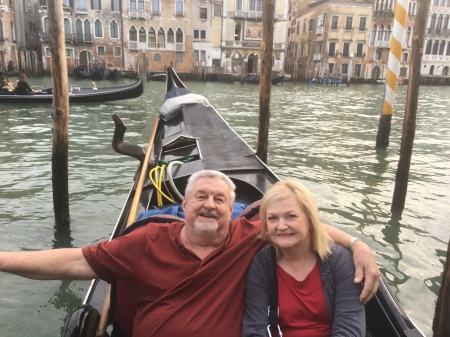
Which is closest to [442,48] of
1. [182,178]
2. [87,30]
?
[87,30]

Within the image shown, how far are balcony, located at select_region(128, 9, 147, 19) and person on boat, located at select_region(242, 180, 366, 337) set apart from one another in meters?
22.7

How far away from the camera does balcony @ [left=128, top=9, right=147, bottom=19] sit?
2178cm

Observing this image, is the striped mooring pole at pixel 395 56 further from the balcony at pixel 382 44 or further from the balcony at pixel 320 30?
the balcony at pixel 382 44

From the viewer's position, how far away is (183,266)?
1.20m

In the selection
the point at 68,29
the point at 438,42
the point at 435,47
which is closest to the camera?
the point at 68,29

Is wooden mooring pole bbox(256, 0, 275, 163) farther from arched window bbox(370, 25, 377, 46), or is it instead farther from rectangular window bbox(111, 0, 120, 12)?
arched window bbox(370, 25, 377, 46)

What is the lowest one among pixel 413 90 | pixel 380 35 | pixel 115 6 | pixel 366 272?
pixel 366 272

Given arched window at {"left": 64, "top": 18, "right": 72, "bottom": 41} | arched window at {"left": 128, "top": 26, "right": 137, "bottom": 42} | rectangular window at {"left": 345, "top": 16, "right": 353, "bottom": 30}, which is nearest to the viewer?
arched window at {"left": 64, "top": 18, "right": 72, "bottom": 41}

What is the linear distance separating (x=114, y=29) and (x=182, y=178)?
859 inches

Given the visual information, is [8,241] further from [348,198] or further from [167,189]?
[348,198]

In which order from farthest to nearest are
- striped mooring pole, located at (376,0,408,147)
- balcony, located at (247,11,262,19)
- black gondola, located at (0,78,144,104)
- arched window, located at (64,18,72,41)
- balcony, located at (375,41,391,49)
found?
balcony, located at (375,41,391,49), balcony, located at (247,11,262,19), arched window, located at (64,18,72,41), black gondola, located at (0,78,144,104), striped mooring pole, located at (376,0,408,147)

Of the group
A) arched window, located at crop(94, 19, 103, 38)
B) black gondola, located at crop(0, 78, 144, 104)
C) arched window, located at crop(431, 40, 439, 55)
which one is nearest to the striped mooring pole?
black gondola, located at crop(0, 78, 144, 104)

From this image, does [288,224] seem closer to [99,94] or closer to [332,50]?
[99,94]

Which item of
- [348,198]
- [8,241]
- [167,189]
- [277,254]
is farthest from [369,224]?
[8,241]
